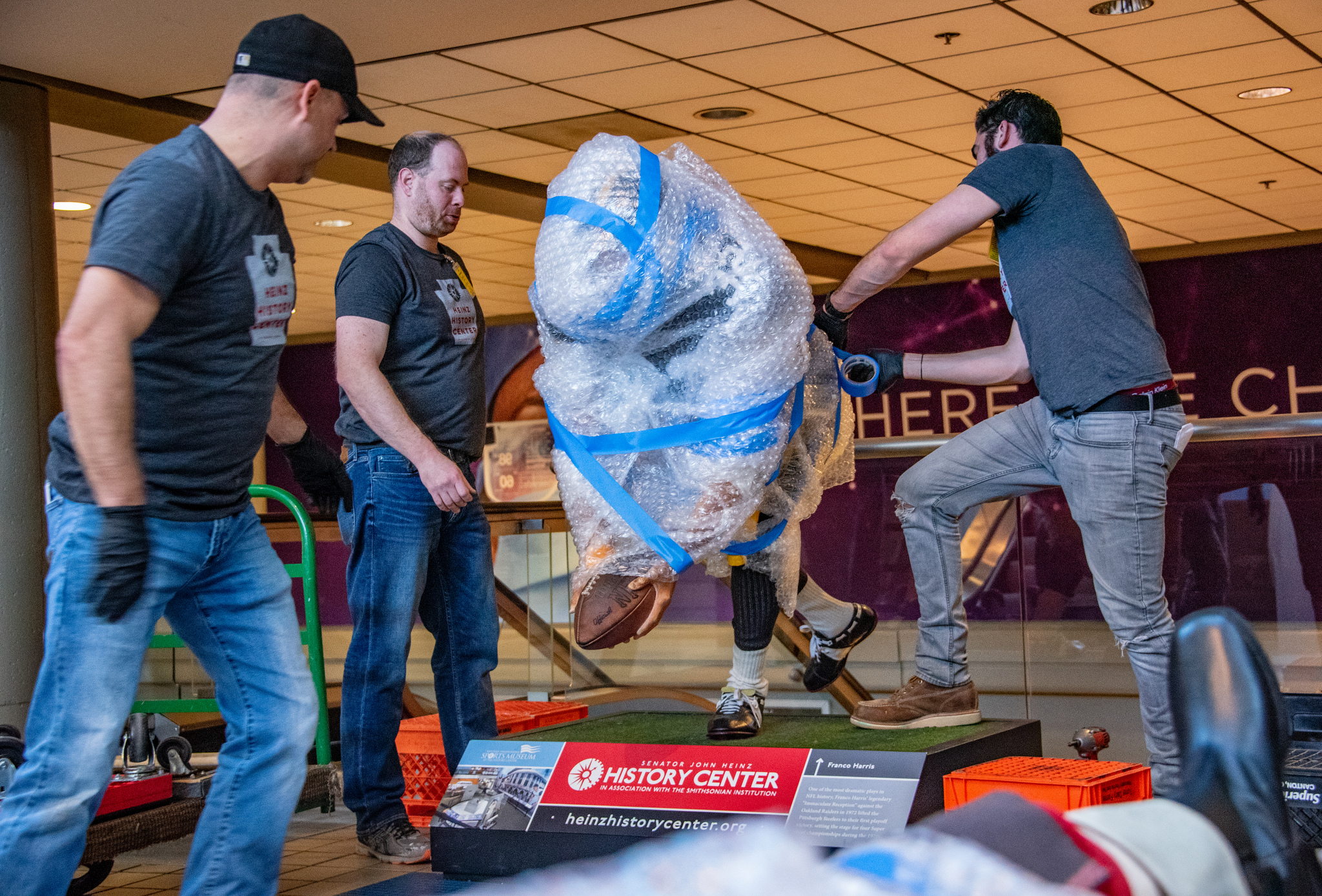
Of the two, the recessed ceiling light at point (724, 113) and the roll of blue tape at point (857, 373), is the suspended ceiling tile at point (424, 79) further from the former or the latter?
the roll of blue tape at point (857, 373)

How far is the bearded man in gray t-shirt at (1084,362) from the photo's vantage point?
2.61 metres

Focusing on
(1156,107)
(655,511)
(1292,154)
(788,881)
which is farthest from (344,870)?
(1292,154)

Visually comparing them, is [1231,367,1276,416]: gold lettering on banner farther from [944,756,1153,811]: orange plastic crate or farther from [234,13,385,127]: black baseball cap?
[234,13,385,127]: black baseball cap

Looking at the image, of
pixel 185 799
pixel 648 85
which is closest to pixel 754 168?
pixel 648 85

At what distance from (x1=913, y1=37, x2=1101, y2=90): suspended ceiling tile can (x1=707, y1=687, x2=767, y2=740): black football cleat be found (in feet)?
12.4

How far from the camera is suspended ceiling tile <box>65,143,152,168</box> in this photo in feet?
21.8

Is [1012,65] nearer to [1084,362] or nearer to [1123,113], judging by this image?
[1123,113]

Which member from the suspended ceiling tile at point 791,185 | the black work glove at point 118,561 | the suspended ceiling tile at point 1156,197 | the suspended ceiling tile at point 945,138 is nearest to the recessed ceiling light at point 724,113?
the suspended ceiling tile at point 945,138

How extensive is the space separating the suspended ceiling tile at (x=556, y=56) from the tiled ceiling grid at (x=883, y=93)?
1 centimetres

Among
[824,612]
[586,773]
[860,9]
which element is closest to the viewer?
[586,773]

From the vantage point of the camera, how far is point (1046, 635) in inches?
181

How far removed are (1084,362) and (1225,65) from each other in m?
4.18

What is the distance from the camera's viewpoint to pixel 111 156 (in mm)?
6801

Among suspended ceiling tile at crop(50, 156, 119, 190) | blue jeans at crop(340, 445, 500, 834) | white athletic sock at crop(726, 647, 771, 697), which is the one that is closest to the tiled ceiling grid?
suspended ceiling tile at crop(50, 156, 119, 190)
